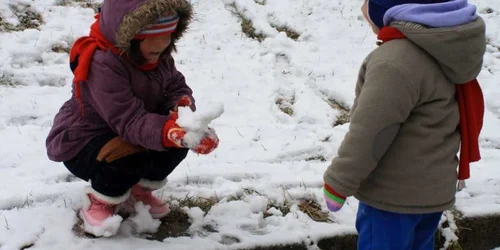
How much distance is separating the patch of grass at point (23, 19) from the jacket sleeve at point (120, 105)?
304 cm

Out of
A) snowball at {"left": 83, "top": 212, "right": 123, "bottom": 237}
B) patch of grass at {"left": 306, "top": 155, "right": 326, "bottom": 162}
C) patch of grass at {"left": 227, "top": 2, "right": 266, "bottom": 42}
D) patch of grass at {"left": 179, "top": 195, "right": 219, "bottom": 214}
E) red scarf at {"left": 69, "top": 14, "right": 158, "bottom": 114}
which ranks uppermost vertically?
red scarf at {"left": 69, "top": 14, "right": 158, "bottom": 114}

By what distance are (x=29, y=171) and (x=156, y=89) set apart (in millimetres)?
1134

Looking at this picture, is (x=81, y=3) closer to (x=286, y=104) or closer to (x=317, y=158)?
(x=286, y=104)

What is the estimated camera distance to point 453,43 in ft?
7.01

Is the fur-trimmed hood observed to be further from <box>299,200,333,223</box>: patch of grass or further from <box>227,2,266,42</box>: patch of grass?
<box>227,2,266,42</box>: patch of grass

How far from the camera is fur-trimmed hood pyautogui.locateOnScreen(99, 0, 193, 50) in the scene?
2404 mm

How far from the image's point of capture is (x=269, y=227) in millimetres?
3105

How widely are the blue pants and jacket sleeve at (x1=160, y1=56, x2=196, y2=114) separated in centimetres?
103

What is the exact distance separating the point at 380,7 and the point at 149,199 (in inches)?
62.2

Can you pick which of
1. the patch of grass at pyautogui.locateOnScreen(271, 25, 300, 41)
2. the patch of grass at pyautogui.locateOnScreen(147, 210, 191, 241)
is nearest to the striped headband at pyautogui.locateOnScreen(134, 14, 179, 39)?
the patch of grass at pyautogui.locateOnScreen(147, 210, 191, 241)

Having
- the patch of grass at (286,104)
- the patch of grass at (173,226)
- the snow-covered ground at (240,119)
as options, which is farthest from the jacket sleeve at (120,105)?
the patch of grass at (286,104)

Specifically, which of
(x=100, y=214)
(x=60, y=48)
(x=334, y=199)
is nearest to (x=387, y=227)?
(x=334, y=199)

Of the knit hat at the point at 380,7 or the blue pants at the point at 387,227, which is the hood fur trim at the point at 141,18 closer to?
the knit hat at the point at 380,7

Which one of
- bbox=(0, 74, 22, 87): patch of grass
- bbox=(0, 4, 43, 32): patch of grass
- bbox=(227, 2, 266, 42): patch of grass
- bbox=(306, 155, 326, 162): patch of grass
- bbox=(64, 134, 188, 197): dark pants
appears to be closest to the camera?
bbox=(64, 134, 188, 197): dark pants
